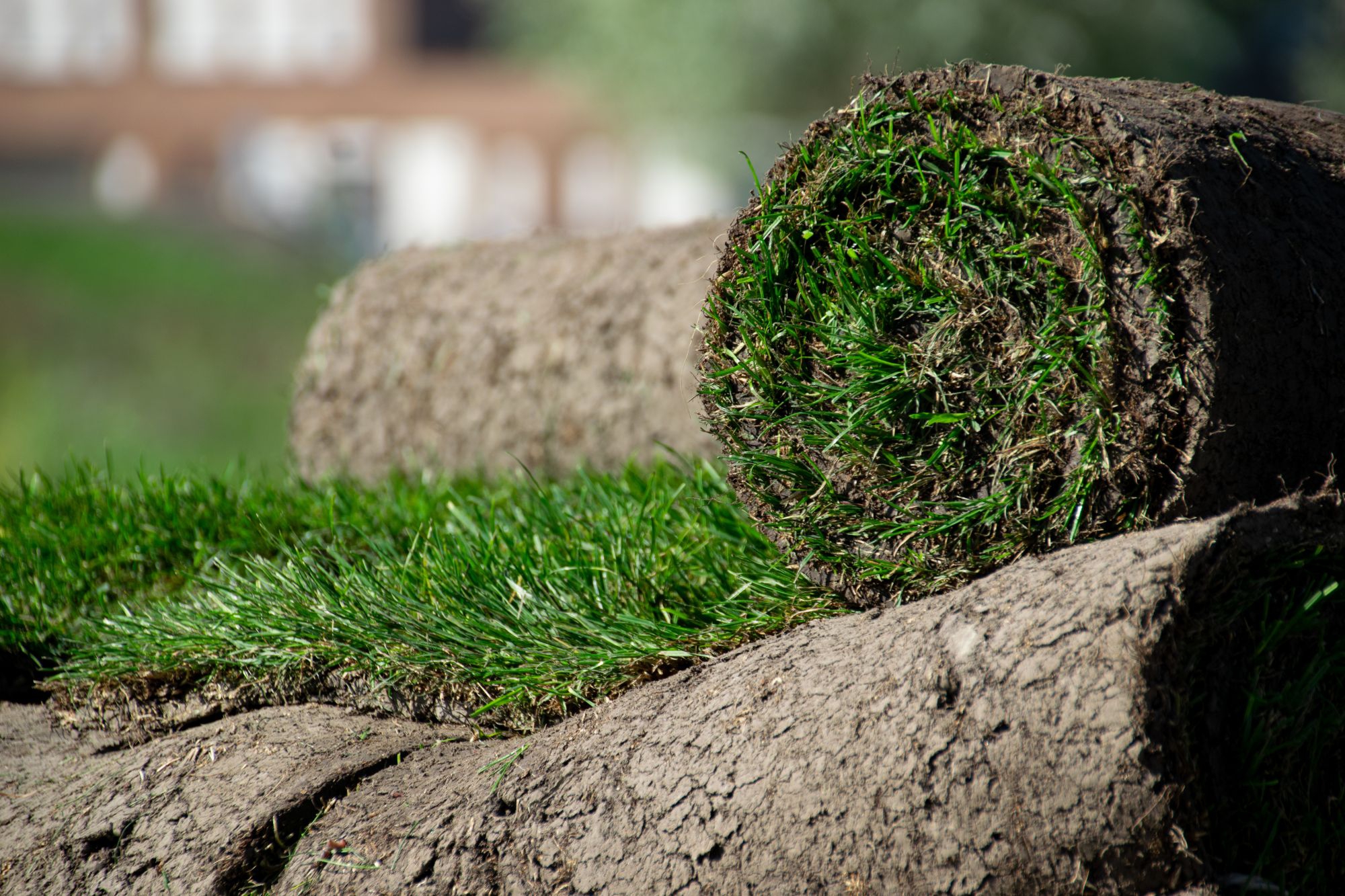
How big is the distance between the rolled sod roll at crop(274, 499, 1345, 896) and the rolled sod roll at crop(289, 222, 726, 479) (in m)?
1.96

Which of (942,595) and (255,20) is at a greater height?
(255,20)

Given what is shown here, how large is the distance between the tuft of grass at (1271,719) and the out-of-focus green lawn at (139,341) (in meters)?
8.94

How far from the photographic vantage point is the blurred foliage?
38.3 ft

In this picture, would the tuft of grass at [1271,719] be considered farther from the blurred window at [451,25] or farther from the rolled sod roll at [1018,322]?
the blurred window at [451,25]

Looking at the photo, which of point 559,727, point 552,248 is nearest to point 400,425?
point 552,248

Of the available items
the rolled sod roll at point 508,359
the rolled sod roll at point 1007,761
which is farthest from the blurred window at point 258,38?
the rolled sod roll at point 1007,761

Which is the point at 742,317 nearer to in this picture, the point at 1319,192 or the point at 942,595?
the point at 942,595

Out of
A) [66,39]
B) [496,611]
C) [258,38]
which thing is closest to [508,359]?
[496,611]

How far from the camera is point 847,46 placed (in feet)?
41.6

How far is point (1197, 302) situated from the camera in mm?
1825

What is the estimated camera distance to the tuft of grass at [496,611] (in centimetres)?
237

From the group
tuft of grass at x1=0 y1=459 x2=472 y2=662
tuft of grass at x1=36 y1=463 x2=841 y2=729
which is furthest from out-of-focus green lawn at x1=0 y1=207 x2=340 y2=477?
tuft of grass at x1=36 y1=463 x2=841 y2=729

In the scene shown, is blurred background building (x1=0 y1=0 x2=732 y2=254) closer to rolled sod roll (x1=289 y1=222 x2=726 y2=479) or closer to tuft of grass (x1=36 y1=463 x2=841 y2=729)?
rolled sod roll (x1=289 y1=222 x2=726 y2=479)

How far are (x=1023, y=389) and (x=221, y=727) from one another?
1868 mm
